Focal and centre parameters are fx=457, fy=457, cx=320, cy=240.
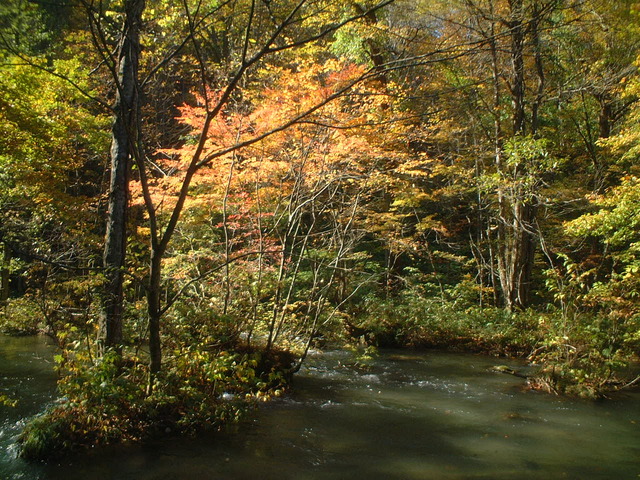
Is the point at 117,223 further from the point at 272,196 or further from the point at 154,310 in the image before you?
the point at 272,196

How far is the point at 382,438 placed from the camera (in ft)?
16.3

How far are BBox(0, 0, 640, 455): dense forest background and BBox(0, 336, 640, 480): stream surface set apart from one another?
1.13 ft

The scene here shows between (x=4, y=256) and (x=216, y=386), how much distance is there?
10.4m

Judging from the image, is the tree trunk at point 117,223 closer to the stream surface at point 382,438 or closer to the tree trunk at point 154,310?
the stream surface at point 382,438

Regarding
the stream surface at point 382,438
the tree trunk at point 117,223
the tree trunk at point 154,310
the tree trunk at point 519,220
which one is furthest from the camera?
the tree trunk at point 519,220

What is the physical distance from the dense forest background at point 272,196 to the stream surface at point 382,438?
0.34 metres

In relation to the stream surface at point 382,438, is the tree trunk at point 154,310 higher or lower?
higher

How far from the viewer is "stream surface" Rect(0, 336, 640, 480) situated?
404cm

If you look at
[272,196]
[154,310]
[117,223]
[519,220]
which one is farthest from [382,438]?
[519,220]

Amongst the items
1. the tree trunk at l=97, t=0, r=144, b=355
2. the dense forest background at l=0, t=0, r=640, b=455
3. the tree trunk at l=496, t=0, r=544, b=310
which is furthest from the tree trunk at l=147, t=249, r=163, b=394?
the tree trunk at l=496, t=0, r=544, b=310

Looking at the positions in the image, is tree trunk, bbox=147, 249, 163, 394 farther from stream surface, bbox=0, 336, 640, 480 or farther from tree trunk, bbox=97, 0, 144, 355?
tree trunk, bbox=97, 0, 144, 355

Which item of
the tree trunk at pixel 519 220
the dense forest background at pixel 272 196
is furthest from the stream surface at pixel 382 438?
the tree trunk at pixel 519 220

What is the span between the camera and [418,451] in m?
4.62

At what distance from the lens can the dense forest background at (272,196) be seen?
4.13m
